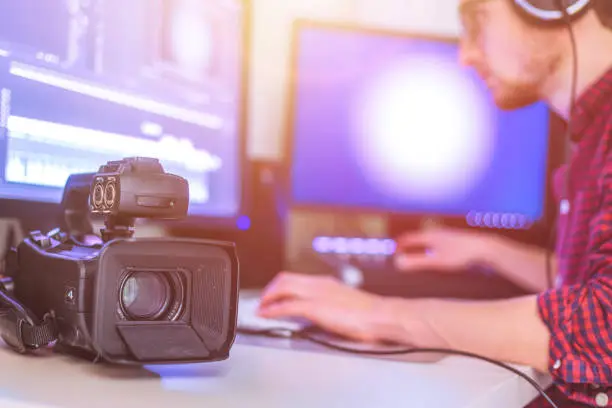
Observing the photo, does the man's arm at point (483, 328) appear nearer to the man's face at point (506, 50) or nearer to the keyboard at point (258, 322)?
the keyboard at point (258, 322)

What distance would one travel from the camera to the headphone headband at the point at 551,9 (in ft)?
2.60

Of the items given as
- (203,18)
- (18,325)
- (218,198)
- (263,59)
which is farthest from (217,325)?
(263,59)

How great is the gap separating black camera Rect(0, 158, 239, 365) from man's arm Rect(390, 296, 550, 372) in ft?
0.90

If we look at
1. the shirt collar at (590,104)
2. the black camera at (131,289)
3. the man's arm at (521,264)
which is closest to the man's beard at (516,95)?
the shirt collar at (590,104)

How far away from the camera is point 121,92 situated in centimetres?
82

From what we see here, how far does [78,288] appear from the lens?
497mm

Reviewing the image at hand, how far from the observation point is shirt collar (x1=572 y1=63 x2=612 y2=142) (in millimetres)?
840

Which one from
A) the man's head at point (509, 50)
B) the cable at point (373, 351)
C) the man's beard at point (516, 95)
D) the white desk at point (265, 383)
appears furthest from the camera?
the man's beard at point (516, 95)

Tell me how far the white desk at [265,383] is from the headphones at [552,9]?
45 cm

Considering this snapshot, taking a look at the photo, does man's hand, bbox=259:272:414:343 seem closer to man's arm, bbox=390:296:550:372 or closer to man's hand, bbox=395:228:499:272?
man's arm, bbox=390:296:550:372

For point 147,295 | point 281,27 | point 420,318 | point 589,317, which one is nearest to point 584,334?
point 589,317

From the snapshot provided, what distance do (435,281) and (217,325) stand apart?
74 centimetres

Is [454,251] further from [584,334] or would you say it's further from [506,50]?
[584,334]

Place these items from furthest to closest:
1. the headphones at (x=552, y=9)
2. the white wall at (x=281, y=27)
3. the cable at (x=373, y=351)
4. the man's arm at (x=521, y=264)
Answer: the white wall at (x=281, y=27), the man's arm at (x=521, y=264), the headphones at (x=552, y=9), the cable at (x=373, y=351)
